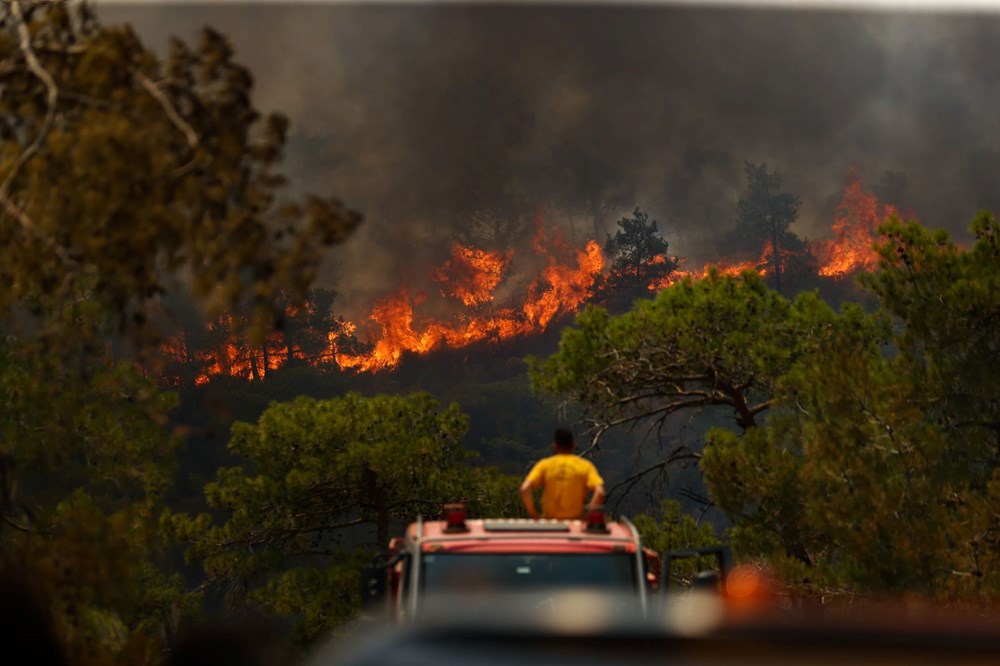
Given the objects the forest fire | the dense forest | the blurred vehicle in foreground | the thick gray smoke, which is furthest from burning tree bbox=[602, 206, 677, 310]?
the blurred vehicle in foreground

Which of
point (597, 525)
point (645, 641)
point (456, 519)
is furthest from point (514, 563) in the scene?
point (645, 641)

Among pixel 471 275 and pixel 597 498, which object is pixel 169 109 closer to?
pixel 597 498

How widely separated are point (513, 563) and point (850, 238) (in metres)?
132

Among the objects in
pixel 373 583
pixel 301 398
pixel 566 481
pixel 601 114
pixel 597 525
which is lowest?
pixel 373 583

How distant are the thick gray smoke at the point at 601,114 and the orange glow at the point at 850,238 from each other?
154 centimetres

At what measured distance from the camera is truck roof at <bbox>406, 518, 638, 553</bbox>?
29.8 ft

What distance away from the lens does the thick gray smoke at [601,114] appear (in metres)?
138

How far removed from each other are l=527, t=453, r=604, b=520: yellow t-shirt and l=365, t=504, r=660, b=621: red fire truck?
1.22m

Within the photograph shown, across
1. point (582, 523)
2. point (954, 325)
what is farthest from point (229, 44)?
point (954, 325)

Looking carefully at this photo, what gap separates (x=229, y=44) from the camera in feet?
29.9

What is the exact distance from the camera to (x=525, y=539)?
9148 mm

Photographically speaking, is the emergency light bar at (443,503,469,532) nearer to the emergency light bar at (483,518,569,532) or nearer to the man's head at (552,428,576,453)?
the emergency light bar at (483,518,569,532)

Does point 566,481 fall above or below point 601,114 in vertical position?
below

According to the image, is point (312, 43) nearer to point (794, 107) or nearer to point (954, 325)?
point (794, 107)
